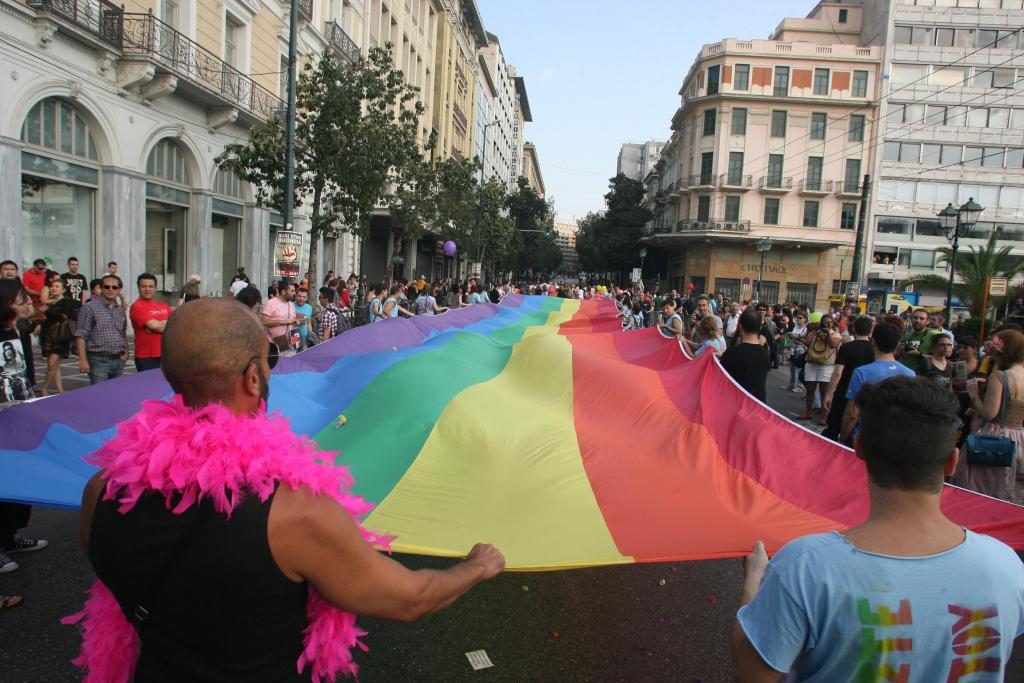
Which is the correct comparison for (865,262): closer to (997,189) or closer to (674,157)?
(997,189)

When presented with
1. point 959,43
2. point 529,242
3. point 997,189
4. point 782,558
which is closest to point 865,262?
point 997,189

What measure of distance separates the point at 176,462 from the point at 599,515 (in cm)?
244

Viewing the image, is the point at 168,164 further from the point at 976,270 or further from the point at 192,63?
the point at 976,270

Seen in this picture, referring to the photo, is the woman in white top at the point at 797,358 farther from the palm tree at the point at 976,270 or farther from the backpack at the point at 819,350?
the palm tree at the point at 976,270

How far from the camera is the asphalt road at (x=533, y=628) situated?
3.73 metres

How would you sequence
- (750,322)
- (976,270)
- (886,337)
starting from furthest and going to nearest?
(976,270) < (750,322) < (886,337)

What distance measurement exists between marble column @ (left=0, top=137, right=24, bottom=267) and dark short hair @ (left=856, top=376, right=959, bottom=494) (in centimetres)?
1431

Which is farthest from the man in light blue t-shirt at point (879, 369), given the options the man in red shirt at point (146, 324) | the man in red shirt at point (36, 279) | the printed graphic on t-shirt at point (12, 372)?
the man in red shirt at point (36, 279)

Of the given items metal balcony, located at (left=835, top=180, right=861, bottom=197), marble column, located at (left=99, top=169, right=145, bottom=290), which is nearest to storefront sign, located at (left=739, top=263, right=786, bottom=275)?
metal balcony, located at (left=835, top=180, right=861, bottom=197)

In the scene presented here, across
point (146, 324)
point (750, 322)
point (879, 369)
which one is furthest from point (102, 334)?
point (879, 369)

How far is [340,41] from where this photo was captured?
2561 centimetres

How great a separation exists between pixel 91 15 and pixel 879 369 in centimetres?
1564

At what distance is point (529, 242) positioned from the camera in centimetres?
6612

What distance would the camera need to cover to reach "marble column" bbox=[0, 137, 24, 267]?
39.1ft
